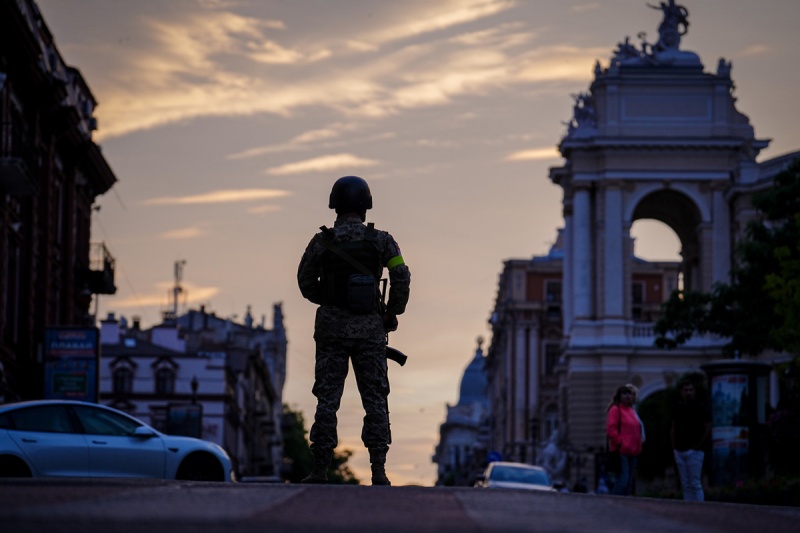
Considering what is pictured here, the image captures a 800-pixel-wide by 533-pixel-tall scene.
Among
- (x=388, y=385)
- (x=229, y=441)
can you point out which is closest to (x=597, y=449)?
(x=229, y=441)

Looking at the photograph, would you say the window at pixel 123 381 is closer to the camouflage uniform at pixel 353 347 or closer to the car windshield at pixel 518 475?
the car windshield at pixel 518 475

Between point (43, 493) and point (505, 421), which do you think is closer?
point (43, 493)

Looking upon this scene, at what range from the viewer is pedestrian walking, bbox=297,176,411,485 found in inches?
605

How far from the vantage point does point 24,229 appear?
157 feet

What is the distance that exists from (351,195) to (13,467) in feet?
24.1

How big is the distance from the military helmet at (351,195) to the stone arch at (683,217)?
6667cm

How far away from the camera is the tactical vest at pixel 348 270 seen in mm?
15430

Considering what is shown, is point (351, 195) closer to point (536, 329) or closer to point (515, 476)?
point (515, 476)

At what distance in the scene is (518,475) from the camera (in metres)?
35.5

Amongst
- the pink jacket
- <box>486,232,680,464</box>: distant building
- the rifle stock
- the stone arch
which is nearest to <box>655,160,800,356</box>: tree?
the pink jacket

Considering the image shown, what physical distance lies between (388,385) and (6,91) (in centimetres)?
3023

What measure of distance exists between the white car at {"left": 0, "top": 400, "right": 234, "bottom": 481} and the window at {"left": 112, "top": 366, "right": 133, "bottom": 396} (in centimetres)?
7602

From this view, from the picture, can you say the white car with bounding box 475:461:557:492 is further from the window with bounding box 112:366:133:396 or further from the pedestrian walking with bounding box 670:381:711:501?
the window with bounding box 112:366:133:396

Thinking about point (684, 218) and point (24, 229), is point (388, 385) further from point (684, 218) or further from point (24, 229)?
Result: point (684, 218)
